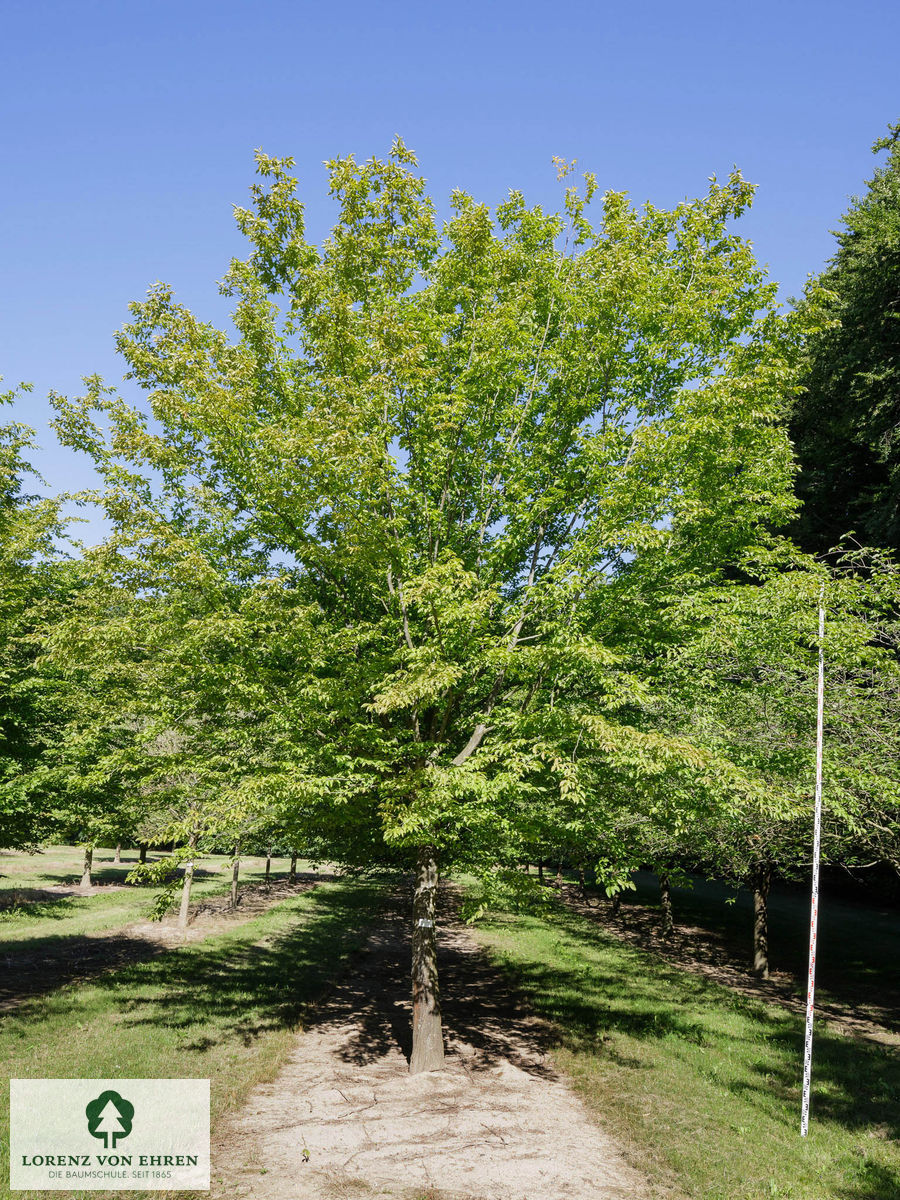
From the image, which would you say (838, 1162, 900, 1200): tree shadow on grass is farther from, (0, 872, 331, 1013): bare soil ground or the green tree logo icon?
(0, 872, 331, 1013): bare soil ground

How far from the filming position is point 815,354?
2589cm

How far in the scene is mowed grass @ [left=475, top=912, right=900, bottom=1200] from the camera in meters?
8.04

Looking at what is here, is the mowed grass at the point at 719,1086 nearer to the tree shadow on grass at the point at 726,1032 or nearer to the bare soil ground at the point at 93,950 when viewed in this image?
the tree shadow on grass at the point at 726,1032

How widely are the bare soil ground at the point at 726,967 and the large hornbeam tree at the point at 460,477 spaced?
9114 mm

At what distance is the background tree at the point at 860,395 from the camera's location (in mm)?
21312

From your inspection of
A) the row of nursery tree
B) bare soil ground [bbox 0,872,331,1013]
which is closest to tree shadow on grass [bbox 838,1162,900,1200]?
the row of nursery tree

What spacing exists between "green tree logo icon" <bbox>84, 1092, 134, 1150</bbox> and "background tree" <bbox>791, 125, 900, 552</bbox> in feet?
65.4

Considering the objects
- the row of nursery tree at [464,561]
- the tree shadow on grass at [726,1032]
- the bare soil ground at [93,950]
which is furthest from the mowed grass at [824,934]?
the bare soil ground at [93,950]

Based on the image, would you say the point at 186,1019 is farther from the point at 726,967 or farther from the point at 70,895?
the point at 70,895

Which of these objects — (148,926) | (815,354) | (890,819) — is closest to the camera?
(890,819)

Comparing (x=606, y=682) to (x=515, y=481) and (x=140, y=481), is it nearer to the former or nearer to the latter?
(x=515, y=481)

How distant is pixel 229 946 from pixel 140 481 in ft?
51.0

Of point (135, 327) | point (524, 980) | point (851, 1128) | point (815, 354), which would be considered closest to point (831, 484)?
point (815, 354)

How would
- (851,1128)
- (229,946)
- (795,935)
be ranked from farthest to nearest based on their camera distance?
(795,935)
(229,946)
(851,1128)
